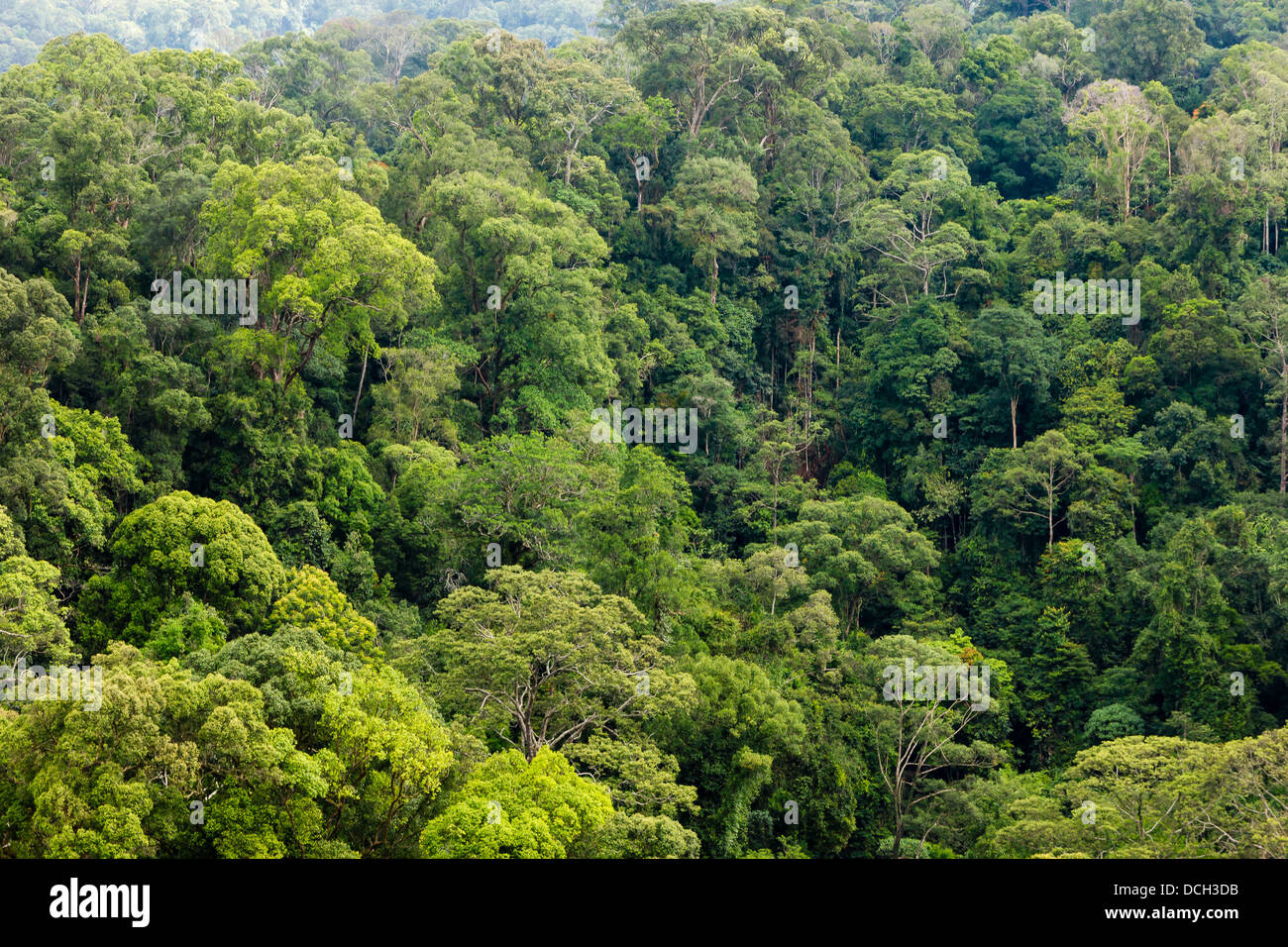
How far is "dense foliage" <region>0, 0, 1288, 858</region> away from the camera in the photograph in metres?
18.8

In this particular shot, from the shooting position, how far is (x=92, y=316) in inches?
1029

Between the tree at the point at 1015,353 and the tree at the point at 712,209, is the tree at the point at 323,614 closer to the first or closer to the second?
the tree at the point at 712,209

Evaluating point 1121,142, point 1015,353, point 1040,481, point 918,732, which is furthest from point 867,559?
point 1121,142

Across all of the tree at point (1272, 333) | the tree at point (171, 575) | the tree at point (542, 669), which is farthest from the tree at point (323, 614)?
the tree at point (1272, 333)

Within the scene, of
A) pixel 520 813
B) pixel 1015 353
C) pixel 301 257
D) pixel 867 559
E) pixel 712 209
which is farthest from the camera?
pixel 712 209

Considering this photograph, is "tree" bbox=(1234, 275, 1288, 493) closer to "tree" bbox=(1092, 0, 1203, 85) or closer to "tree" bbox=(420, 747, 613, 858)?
"tree" bbox=(1092, 0, 1203, 85)

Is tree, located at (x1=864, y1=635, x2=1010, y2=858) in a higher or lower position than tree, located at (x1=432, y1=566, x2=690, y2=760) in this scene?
lower

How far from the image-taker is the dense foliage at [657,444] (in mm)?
18812

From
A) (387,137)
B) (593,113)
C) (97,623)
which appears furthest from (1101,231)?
(97,623)

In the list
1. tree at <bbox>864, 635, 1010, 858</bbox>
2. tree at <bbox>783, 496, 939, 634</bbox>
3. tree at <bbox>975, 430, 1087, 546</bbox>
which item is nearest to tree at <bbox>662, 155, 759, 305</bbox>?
tree at <bbox>783, 496, 939, 634</bbox>

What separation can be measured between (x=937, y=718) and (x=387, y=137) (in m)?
25.1

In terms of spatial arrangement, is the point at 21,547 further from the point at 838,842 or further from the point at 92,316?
the point at 838,842

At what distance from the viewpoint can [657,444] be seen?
3703 centimetres

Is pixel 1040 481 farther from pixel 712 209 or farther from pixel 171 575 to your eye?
pixel 171 575
